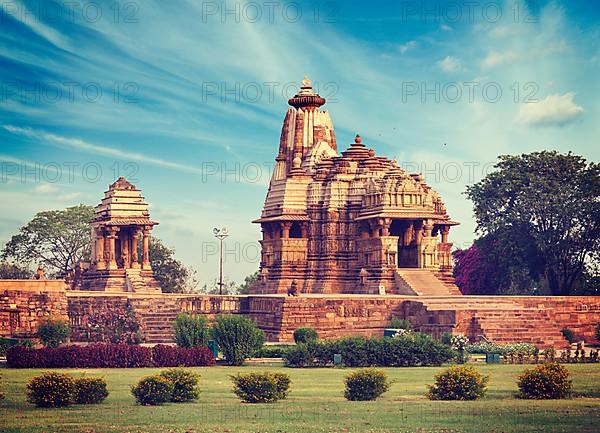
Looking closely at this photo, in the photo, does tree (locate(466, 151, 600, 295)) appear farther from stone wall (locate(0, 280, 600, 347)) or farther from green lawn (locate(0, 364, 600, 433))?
green lawn (locate(0, 364, 600, 433))

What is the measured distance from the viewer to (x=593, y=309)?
149 feet

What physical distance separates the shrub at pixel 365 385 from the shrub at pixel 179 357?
824 centimetres

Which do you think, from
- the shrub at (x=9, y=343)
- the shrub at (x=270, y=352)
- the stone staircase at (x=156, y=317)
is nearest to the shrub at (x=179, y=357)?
the shrub at (x=270, y=352)

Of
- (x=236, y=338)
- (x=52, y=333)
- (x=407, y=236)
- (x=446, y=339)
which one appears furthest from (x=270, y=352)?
(x=407, y=236)

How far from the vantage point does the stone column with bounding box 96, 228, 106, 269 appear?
55.6 metres

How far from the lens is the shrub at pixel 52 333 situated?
3769cm

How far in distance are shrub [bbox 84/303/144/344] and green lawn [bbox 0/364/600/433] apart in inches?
530

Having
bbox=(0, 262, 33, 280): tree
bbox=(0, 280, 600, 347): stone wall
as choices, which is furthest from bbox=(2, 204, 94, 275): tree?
bbox=(0, 280, 600, 347): stone wall

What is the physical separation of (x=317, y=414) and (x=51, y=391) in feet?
16.1

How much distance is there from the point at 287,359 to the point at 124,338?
8.93 metres

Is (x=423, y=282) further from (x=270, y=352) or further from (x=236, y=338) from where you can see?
(x=236, y=338)

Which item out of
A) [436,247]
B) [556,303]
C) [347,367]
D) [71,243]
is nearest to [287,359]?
[347,367]

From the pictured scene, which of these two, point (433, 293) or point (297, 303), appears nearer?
point (297, 303)

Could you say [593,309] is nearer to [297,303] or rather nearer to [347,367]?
[297,303]
